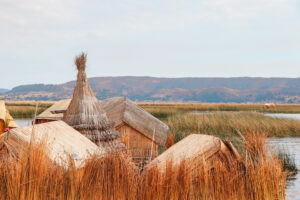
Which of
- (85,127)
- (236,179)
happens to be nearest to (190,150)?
(236,179)

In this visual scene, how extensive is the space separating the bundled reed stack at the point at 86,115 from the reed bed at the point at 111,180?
2.27 metres

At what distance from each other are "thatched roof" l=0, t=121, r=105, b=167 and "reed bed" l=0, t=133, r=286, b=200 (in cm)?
12

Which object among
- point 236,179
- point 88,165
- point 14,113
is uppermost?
point 88,165

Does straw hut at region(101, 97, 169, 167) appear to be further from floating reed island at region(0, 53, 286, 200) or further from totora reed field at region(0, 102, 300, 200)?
totora reed field at region(0, 102, 300, 200)

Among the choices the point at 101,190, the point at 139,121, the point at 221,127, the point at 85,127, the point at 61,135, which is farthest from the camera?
the point at 221,127

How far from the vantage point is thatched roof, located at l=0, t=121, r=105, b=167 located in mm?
3457

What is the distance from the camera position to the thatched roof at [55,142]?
346 centimetres

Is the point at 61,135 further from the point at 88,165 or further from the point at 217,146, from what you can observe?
the point at 217,146

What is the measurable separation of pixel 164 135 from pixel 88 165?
18.7ft

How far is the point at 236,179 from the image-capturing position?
12.4ft

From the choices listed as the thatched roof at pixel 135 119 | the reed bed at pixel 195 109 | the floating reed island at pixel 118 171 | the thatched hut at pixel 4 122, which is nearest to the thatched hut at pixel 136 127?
the thatched roof at pixel 135 119

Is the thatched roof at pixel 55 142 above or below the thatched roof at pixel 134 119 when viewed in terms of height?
above

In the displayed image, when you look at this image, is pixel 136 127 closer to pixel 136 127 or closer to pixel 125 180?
pixel 136 127

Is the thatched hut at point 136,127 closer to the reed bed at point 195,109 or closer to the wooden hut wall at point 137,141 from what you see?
the wooden hut wall at point 137,141
